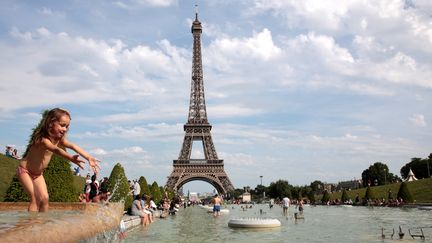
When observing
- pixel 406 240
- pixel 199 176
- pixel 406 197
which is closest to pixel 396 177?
pixel 199 176

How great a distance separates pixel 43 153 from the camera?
4.26 meters

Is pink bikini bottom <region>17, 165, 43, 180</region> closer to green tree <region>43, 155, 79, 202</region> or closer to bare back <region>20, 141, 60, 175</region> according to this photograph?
bare back <region>20, 141, 60, 175</region>

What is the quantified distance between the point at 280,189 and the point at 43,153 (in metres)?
115

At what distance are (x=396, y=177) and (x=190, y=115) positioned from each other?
74.4 meters

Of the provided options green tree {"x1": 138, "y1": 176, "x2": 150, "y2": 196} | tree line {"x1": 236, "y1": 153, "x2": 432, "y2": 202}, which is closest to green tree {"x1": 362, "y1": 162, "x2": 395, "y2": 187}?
tree line {"x1": 236, "y1": 153, "x2": 432, "y2": 202}

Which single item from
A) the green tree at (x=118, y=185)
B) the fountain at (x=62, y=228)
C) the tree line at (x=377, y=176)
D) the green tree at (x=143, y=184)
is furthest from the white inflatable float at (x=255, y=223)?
the tree line at (x=377, y=176)

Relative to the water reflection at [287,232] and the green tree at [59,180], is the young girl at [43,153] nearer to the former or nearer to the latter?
the water reflection at [287,232]

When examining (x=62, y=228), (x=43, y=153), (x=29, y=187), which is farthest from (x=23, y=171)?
(x=62, y=228)

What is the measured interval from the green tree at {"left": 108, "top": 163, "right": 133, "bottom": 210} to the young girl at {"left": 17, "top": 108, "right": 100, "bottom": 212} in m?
23.4

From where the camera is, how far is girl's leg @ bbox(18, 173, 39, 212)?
4258 mm

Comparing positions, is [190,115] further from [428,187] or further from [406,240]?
[406,240]

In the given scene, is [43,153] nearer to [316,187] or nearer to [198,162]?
[198,162]

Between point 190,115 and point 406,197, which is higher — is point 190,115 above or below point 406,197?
above

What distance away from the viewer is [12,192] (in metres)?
14.4
